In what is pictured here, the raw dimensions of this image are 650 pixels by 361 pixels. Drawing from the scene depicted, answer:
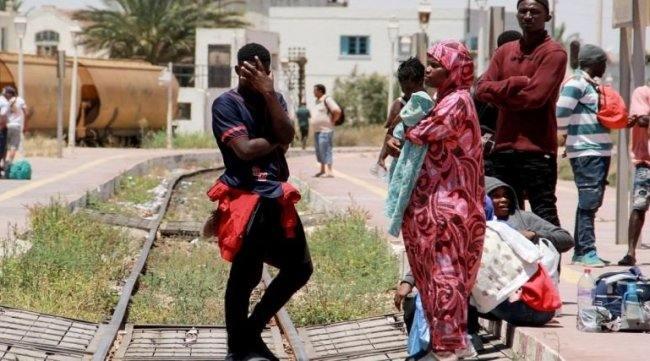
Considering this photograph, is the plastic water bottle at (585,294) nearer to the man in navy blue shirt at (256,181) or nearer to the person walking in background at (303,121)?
the man in navy blue shirt at (256,181)

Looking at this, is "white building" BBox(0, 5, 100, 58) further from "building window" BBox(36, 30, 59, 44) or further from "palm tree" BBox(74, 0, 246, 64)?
"palm tree" BBox(74, 0, 246, 64)

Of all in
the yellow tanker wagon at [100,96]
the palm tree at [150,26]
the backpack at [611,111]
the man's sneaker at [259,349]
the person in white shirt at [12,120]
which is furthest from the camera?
the palm tree at [150,26]

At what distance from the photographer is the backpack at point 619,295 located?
32.7 ft

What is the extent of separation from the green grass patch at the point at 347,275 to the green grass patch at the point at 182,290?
0.68m

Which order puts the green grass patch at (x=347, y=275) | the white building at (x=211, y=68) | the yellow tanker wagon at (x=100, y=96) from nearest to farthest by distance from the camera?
the green grass patch at (x=347, y=275) → the yellow tanker wagon at (x=100, y=96) → the white building at (x=211, y=68)

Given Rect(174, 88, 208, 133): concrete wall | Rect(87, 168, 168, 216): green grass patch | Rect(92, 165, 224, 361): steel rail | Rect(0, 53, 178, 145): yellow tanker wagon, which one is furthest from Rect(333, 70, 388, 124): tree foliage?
Rect(92, 165, 224, 361): steel rail

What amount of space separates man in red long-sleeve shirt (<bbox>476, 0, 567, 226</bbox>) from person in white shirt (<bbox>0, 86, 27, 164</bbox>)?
1955 centimetres

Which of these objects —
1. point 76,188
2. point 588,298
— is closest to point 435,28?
point 76,188

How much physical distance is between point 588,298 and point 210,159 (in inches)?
1511

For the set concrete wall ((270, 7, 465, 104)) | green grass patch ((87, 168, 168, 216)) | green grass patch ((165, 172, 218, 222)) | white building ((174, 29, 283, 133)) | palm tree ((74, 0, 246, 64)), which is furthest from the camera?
concrete wall ((270, 7, 465, 104))

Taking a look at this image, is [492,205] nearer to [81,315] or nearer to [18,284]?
[81,315]

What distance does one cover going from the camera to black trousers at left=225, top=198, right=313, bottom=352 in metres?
9.18

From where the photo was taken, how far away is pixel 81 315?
12594mm

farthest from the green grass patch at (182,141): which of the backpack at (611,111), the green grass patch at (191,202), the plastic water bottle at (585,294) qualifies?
the plastic water bottle at (585,294)
